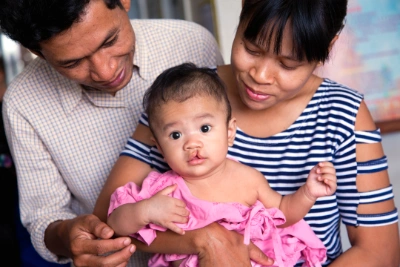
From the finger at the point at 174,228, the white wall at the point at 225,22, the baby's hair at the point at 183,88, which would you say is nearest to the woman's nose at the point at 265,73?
the baby's hair at the point at 183,88

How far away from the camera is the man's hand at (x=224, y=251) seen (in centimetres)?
153

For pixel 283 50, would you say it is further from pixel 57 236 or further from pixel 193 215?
pixel 57 236

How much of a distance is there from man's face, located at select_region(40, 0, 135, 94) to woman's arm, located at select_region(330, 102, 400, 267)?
798 mm

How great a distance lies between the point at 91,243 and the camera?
1662 millimetres

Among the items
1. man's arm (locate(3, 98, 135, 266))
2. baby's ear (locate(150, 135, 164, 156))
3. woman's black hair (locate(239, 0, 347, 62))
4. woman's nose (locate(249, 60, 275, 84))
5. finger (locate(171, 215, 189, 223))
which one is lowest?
man's arm (locate(3, 98, 135, 266))

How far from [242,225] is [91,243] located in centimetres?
46

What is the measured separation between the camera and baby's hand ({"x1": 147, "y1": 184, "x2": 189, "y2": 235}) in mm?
1521

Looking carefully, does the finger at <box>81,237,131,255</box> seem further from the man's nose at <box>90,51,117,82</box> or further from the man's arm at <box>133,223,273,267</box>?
the man's nose at <box>90,51,117,82</box>

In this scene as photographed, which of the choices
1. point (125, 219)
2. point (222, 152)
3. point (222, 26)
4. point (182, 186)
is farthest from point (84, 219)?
point (222, 26)

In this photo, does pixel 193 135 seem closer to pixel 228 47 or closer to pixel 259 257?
pixel 259 257

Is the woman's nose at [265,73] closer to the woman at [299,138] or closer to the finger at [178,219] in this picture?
the woman at [299,138]

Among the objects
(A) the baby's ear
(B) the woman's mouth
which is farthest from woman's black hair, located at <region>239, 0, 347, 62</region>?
(A) the baby's ear

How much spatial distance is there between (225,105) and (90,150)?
28.7 inches

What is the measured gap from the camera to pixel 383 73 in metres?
3.10
